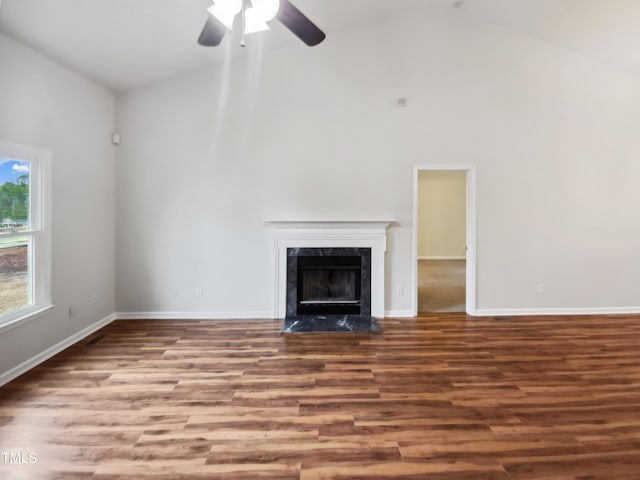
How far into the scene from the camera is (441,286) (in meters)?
6.29

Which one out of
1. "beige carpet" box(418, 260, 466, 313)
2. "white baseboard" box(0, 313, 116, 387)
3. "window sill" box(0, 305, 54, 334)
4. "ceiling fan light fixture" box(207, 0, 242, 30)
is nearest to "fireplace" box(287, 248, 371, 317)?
"beige carpet" box(418, 260, 466, 313)

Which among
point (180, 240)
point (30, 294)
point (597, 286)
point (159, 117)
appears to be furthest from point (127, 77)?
point (597, 286)

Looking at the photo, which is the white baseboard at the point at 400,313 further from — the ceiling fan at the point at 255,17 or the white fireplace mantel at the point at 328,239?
the ceiling fan at the point at 255,17

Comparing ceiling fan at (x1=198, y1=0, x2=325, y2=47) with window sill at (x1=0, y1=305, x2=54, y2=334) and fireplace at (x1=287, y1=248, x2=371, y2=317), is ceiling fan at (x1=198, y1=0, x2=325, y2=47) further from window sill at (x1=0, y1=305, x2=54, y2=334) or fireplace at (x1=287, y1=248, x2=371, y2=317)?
window sill at (x1=0, y1=305, x2=54, y2=334)

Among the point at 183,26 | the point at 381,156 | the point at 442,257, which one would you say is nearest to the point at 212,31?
the point at 183,26

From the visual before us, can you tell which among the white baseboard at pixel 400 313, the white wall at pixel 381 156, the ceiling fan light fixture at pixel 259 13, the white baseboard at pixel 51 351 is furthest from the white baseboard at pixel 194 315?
the ceiling fan light fixture at pixel 259 13

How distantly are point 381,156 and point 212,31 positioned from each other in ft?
8.43

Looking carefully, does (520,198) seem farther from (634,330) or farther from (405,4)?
(405,4)

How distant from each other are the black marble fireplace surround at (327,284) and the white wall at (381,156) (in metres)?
0.34

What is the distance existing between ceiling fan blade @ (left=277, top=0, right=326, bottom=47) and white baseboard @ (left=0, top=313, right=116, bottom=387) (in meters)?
3.44

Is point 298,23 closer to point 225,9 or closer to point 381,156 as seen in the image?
point 225,9

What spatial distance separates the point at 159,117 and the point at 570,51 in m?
5.37

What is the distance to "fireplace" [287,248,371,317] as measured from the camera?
4391 millimetres

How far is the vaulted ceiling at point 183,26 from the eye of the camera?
8.90 feet
